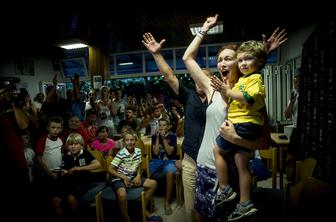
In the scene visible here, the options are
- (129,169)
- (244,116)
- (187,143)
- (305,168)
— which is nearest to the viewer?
(244,116)

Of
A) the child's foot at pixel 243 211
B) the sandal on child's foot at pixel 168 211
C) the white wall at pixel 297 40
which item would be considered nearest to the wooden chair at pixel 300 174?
the child's foot at pixel 243 211

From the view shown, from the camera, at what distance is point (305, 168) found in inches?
96.5

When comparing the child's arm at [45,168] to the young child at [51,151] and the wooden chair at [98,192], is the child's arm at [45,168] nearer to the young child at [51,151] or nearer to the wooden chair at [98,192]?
the young child at [51,151]

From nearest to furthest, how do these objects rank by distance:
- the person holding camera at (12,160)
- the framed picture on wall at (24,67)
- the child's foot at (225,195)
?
the child's foot at (225,195) < the person holding camera at (12,160) < the framed picture on wall at (24,67)

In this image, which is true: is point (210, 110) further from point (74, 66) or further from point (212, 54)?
point (74, 66)

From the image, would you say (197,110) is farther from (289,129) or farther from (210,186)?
(289,129)

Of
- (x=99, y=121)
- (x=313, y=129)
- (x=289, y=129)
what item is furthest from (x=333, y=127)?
(x=99, y=121)

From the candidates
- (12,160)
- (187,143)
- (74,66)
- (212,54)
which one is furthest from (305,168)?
(74,66)

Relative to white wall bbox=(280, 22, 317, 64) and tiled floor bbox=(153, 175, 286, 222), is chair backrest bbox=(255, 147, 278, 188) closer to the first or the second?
tiled floor bbox=(153, 175, 286, 222)

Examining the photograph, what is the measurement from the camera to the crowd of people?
127cm

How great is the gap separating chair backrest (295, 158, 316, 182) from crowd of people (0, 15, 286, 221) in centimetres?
129

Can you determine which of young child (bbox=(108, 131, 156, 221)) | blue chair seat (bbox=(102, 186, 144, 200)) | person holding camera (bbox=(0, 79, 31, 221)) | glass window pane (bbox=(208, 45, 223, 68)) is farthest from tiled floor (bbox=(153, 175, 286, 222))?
glass window pane (bbox=(208, 45, 223, 68))

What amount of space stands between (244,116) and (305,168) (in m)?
Result: 1.58

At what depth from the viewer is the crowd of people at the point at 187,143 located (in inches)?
50.1
